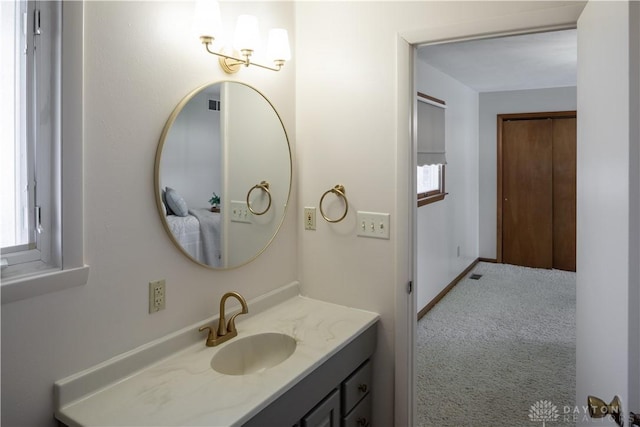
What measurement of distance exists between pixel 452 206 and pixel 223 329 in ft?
12.5

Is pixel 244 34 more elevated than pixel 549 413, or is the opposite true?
pixel 244 34

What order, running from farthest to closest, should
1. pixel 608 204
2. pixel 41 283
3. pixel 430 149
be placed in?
1. pixel 430 149
2. pixel 41 283
3. pixel 608 204

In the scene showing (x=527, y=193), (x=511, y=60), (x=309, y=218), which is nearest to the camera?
(x=309, y=218)

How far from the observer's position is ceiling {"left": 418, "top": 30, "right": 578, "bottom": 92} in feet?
11.1

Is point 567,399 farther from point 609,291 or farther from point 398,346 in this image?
point 609,291

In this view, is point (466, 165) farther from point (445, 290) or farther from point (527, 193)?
point (445, 290)

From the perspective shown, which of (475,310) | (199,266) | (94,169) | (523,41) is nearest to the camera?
(94,169)

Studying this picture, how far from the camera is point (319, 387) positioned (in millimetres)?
1543

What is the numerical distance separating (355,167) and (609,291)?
3.73 feet

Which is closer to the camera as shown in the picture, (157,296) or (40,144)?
(40,144)

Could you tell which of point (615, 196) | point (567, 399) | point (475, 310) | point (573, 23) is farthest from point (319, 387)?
point (475, 310)

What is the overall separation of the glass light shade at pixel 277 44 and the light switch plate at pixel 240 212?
1.94ft

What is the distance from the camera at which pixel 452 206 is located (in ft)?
16.3

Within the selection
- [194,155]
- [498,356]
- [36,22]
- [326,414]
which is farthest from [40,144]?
[498,356]
